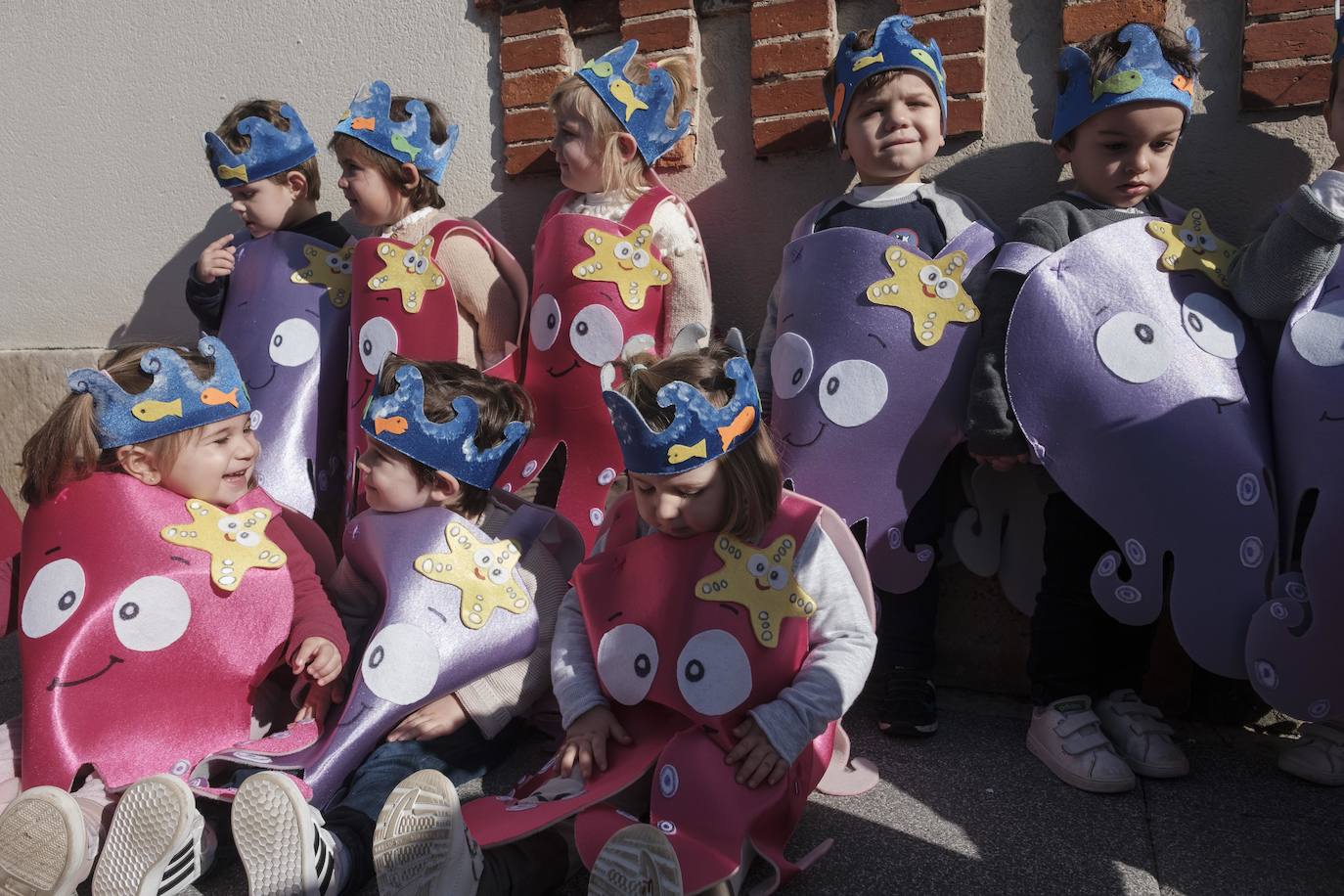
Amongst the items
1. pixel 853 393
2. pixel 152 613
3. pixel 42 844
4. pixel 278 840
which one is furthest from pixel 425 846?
pixel 853 393

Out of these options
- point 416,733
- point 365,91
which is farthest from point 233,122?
point 416,733

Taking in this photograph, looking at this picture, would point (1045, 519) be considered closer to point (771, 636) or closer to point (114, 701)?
point (771, 636)

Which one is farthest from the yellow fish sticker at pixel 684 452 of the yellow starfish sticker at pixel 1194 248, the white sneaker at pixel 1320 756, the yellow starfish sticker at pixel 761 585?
Answer: the white sneaker at pixel 1320 756

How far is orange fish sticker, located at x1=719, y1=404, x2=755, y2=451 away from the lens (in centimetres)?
213

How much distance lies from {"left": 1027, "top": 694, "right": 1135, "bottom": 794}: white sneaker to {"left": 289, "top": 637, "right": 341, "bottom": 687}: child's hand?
62.4 inches

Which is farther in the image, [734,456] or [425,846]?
[734,456]

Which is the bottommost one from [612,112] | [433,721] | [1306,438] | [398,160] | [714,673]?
[433,721]

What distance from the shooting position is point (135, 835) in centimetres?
192

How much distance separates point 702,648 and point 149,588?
4.00 ft

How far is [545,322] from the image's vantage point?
3.13 m

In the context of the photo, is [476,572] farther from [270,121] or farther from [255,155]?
[270,121]

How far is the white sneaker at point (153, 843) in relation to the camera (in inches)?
74.0

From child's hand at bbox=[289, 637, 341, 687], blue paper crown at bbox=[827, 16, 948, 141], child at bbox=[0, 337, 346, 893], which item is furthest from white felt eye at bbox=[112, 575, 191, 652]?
blue paper crown at bbox=[827, 16, 948, 141]

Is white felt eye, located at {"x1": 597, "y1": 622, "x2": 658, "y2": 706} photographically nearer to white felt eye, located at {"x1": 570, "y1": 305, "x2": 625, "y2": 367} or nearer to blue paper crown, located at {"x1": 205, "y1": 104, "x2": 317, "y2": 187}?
white felt eye, located at {"x1": 570, "y1": 305, "x2": 625, "y2": 367}
